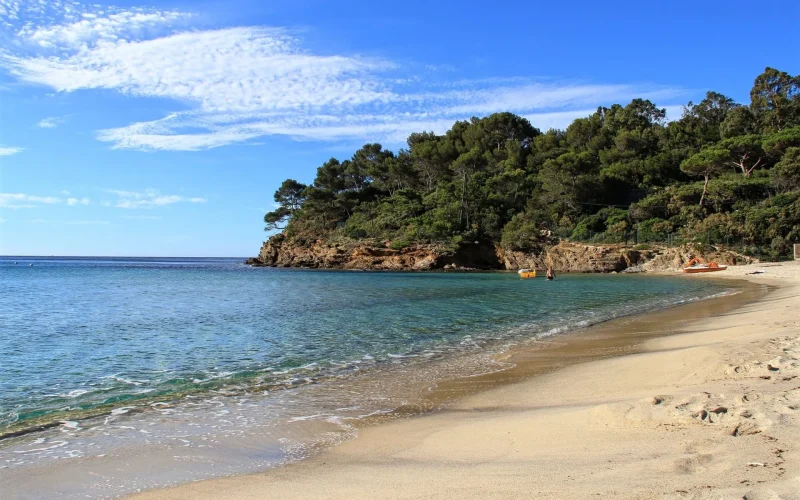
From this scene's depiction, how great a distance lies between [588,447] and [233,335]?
11419 mm

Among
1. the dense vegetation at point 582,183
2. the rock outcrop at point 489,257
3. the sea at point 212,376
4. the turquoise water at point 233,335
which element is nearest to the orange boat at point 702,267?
the rock outcrop at point 489,257

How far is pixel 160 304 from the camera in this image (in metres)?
23.5

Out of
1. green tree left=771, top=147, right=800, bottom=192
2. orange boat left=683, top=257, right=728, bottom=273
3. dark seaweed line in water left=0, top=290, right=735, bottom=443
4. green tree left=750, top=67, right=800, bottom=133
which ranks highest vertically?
green tree left=750, top=67, right=800, bottom=133

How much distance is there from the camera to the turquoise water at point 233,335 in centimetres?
878

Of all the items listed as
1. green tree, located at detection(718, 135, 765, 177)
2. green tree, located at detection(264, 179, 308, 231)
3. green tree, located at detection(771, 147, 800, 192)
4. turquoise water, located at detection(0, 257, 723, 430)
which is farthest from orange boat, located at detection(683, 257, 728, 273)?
green tree, located at detection(264, 179, 308, 231)

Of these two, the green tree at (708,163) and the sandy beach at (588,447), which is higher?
the green tree at (708,163)

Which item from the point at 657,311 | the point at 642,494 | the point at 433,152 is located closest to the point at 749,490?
the point at 642,494

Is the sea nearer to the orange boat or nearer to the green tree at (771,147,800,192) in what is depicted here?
the orange boat

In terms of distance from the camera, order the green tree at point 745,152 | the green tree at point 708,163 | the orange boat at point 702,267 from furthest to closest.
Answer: the green tree at point 745,152 < the green tree at point 708,163 < the orange boat at point 702,267

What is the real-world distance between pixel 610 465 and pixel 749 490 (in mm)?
1025

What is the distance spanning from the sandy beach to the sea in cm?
76

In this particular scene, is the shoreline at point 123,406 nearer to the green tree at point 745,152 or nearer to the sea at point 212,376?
the sea at point 212,376

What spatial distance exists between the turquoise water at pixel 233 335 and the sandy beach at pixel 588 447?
382 cm

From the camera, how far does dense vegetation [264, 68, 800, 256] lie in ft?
172
